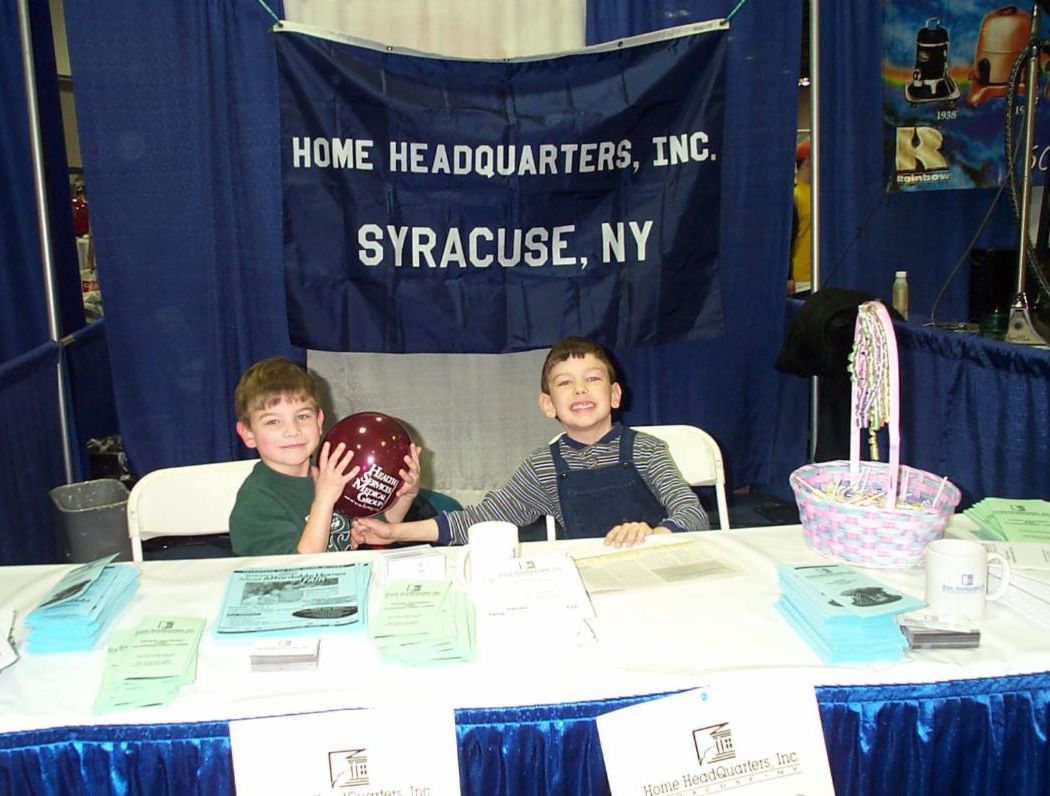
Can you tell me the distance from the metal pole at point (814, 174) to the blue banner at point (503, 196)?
1.33 feet

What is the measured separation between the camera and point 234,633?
4.36ft

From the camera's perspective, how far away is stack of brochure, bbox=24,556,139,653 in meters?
1.31

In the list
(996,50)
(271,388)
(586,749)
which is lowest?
(586,749)

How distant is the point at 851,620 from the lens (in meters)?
1.24

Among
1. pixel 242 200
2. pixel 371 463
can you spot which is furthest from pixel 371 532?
pixel 242 200

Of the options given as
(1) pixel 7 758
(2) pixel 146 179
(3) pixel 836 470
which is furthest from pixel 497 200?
(1) pixel 7 758

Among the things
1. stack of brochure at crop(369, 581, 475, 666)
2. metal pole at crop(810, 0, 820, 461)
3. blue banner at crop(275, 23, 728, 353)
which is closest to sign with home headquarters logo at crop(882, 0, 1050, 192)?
metal pole at crop(810, 0, 820, 461)

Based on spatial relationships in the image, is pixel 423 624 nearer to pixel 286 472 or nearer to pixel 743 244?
pixel 286 472

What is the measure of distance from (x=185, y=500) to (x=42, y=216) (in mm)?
1899

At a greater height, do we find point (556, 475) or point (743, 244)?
point (743, 244)

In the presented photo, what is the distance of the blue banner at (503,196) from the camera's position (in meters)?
3.35

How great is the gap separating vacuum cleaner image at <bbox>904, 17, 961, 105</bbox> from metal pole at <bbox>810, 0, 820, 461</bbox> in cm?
53

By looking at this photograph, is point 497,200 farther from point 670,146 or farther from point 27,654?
point 27,654

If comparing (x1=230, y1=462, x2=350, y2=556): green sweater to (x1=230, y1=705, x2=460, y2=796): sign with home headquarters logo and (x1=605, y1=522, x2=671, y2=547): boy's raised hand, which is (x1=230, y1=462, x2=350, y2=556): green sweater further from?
(x1=230, y1=705, x2=460, y2=796): sign with home headquarters logo
